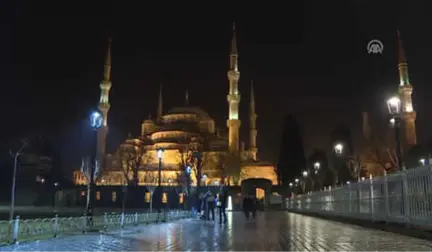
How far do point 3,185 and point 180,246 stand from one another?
5840 cm

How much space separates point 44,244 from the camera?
9.11m

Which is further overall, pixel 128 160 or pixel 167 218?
pixel 128 160

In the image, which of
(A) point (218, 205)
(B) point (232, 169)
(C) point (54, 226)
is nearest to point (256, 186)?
(B) point (232, 169)

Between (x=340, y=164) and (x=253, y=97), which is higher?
(x=253, y=97)

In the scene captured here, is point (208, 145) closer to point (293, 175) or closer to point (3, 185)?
point (293, 175)

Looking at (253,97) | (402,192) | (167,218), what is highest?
(253,97)

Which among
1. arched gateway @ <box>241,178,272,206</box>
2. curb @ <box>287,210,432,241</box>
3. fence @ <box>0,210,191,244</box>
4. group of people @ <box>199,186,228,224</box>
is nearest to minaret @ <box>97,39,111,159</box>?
arched gateway @ <box>241,178,272,206</box>

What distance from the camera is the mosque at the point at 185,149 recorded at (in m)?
64.2

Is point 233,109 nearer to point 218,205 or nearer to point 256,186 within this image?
point 256,186

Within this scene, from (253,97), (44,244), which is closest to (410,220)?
(44,244)

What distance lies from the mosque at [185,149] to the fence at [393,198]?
42.9m

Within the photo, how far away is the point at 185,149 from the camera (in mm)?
68375

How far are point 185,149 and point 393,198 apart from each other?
5749 centimetres

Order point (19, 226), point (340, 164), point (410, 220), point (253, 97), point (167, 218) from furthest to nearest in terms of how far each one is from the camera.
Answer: point (253, 97)
point (340, 164)
point (167, 218)
point (410, 220)
point (19, 226)
